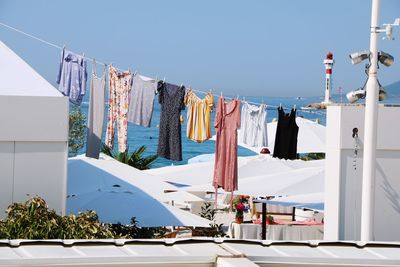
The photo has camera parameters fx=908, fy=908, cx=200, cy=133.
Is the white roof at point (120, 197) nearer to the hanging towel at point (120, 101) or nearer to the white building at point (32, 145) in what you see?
the white building at point (32, 145)

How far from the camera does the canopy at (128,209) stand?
12472 mm

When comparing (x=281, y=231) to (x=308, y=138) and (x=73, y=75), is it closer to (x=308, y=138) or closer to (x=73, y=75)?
(x=73, y=75)

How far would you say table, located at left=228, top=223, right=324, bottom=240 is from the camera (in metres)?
16.4

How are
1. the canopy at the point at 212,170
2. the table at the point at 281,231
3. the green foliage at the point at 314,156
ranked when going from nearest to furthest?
the table at the point at 281,231 < the canopy at the point at 212,170 < the green foliage at the point at 314,156

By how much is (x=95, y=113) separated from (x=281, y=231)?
13.7 ft

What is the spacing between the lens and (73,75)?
16359 millimetres

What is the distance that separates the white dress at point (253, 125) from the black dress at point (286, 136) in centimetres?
72

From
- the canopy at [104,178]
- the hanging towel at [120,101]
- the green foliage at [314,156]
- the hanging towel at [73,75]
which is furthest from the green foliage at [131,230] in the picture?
the green foliage at [314,156]

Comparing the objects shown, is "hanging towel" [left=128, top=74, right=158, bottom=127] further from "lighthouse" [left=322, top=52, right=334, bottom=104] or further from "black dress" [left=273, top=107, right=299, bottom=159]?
"lighthouse" [left=322, top=52, right=334, bottom=104]

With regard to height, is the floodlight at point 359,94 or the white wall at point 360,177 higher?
the floodlight at point 359,94

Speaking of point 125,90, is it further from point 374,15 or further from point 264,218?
point 374,15

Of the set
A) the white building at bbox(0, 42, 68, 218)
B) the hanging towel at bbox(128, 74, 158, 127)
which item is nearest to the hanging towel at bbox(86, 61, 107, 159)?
the hanging towel at bbox(128, 74, 158, 127)

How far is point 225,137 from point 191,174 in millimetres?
4172

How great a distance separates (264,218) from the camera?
16.2m
